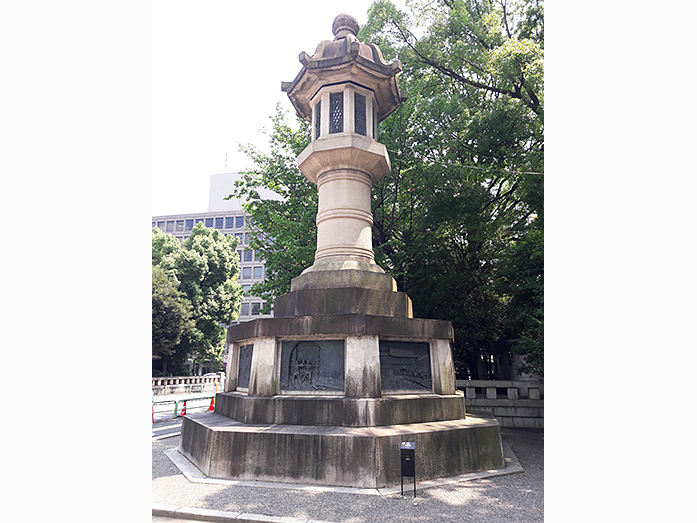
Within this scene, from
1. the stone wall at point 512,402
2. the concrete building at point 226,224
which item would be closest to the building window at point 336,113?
the stone wall at point 512,402

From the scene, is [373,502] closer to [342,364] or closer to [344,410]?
[344,410]

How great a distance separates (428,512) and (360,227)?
548 cm

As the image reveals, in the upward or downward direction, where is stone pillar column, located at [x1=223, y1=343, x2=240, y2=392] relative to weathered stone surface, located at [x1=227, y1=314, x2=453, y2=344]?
downward

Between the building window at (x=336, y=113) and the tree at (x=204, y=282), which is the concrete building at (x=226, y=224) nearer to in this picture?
the tree at (x=204, y=282)

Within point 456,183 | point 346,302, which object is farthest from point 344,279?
point 456,183

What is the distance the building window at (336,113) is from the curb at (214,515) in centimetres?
728

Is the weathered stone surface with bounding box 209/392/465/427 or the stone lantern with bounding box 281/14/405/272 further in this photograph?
the stone lantern with bounding box 281/14/405/272

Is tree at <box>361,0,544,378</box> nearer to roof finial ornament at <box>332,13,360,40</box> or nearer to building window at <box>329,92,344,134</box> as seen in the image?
roof finial ornament at <box>332,13,360,40</box>

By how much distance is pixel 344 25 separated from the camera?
1066cm

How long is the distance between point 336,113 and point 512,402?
425 inches

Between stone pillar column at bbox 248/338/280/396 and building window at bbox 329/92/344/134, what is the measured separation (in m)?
4.65

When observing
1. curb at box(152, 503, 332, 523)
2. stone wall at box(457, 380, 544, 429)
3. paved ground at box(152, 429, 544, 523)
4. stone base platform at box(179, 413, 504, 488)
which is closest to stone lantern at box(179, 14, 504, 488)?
stone base platform at box(179, 413, 504, 488)

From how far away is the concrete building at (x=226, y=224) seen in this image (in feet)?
236

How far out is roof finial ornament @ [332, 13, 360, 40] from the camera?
10.6 m
